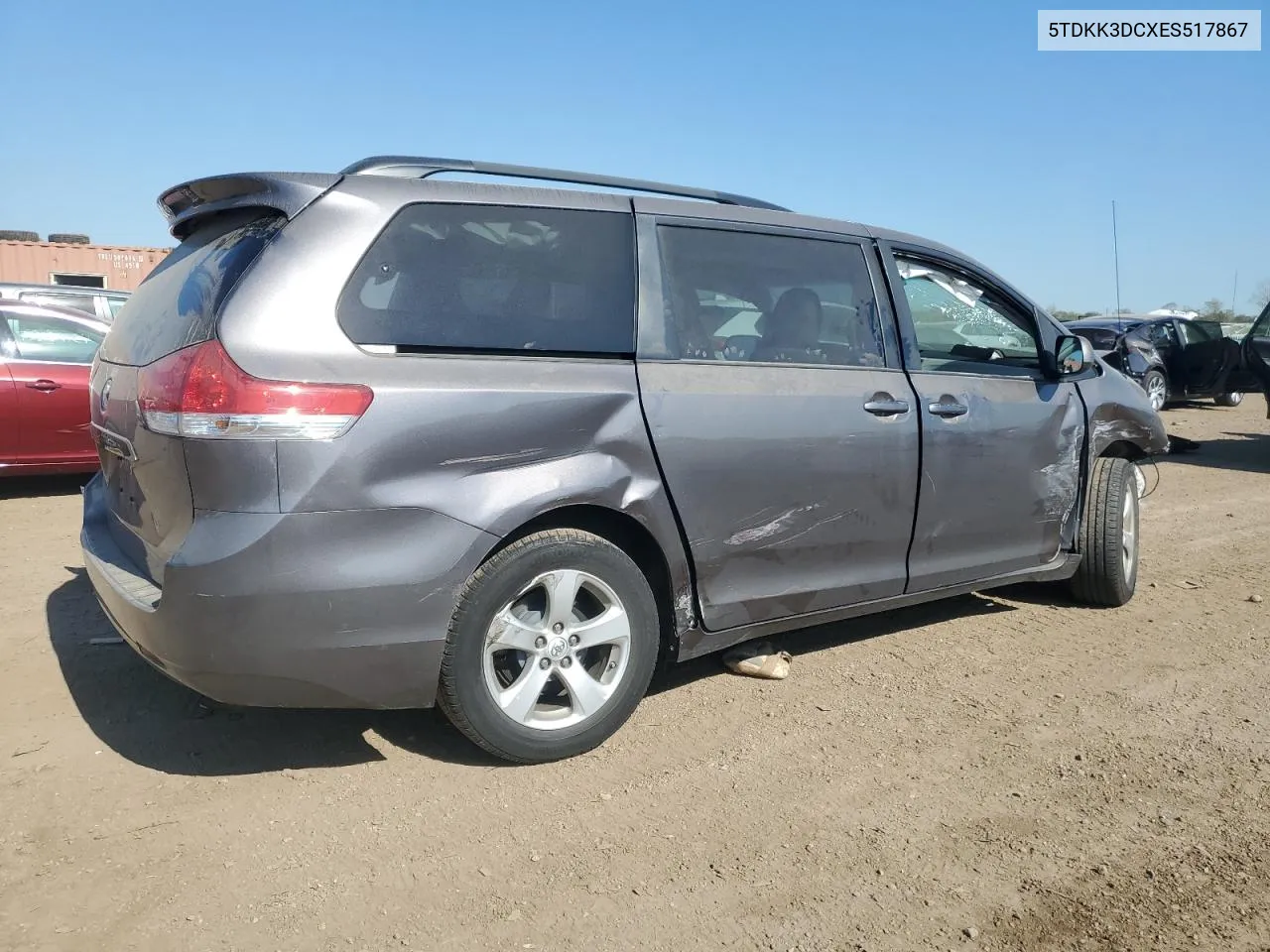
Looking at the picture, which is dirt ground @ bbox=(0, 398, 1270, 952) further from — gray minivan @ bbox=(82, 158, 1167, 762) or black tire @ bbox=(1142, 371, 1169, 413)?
black tire @ bbox=(1142, 371, 1169, 413)

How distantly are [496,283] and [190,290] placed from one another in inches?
37.3

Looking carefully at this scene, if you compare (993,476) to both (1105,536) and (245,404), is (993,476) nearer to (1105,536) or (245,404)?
(1105,536)

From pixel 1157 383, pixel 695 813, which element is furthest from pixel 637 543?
pixel 1157 383

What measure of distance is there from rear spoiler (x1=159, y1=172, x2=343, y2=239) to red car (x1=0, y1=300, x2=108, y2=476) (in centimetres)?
452

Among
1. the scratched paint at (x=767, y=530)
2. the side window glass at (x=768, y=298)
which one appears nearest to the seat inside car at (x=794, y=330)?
the side window glass at (x=768, y=298)

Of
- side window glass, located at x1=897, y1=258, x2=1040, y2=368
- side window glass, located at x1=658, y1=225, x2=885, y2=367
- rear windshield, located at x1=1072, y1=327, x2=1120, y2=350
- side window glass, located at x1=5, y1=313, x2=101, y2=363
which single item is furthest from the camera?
rear windshield, located at x1=1072, y1=327, x2=1120, y2=350

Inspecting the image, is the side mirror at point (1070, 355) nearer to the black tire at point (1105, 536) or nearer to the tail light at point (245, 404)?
the black tire at point (1105, 536)

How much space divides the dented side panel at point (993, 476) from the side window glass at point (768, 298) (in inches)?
15.7

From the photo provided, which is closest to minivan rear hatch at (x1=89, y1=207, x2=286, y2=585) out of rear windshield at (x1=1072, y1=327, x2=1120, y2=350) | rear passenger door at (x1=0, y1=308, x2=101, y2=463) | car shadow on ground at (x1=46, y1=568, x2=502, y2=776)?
car shadow on ground at (x1=46, y1=568, x2=502, y2=776)

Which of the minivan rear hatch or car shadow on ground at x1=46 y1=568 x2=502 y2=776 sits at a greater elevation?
the minivan rear hatch

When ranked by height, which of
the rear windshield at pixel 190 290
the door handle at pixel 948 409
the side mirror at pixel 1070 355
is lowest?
the door handle at pixel 948 409

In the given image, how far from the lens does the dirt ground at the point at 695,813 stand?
8.20ft

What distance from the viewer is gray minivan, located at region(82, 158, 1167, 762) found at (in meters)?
2.82

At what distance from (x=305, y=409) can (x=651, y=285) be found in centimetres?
129
